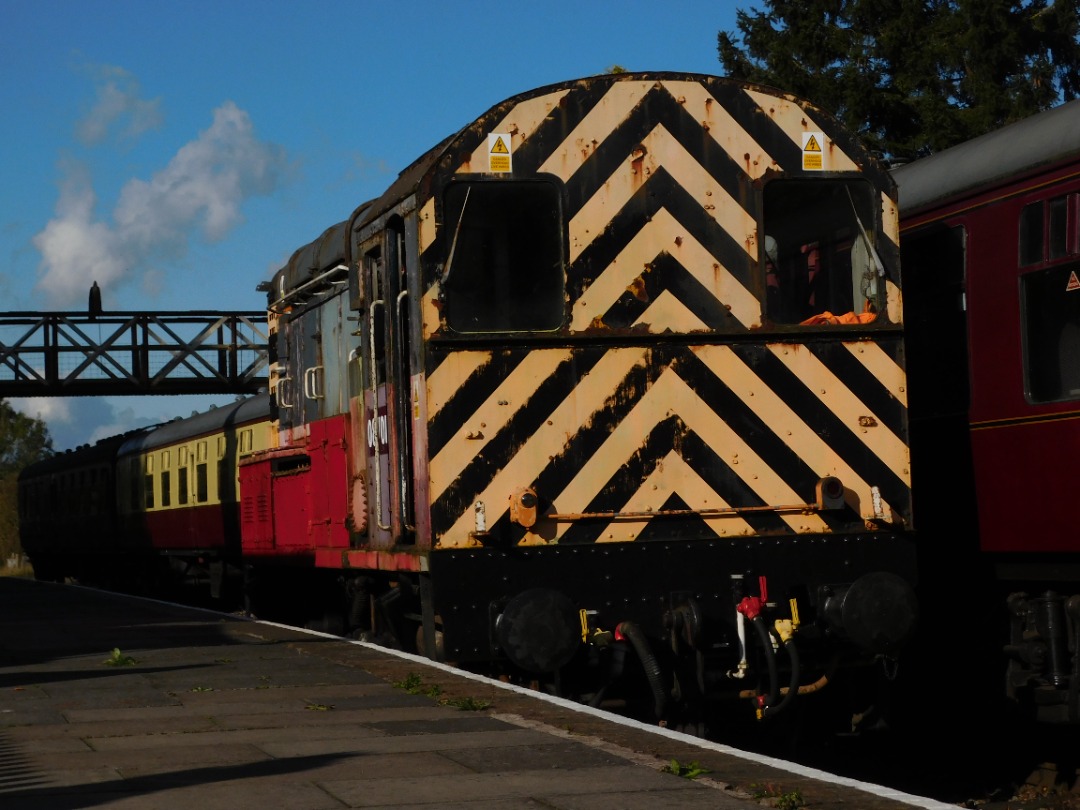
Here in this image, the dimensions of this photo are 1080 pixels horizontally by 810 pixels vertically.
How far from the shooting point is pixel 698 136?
859 cm

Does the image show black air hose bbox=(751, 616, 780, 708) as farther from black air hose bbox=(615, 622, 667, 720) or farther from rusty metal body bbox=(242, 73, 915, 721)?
black air hose bbox=(615, 622, 667, 720)

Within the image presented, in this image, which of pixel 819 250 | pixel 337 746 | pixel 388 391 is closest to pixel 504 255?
pixel 388 391

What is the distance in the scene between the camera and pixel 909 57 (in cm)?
3206

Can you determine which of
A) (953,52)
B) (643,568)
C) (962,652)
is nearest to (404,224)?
(643,568)

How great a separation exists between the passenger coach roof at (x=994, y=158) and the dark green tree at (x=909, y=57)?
65.9 ft

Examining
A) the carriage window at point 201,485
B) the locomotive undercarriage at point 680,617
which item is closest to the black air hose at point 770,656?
the locomotive undercarriage at point 680,617

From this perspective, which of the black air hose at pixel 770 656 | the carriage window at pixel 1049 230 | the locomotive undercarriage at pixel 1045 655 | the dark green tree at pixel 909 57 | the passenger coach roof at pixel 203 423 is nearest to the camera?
the black air hose at pixel 770 656

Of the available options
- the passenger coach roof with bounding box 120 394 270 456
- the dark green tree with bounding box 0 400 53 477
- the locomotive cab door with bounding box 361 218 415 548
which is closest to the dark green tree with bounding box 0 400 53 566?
the dark green tree with bounding box 0 400 53 477

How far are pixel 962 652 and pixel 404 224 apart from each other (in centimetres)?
449

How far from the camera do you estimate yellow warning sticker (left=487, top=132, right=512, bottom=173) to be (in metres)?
8.33

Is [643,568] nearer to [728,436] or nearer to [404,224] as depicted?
[728,436]

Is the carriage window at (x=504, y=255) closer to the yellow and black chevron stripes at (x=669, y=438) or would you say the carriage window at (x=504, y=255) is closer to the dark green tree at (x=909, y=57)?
the yellow and black chevron stripes at (x=669, y=438)

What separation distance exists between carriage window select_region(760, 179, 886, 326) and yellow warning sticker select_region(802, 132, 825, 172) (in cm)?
8

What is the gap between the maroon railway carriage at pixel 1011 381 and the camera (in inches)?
349
